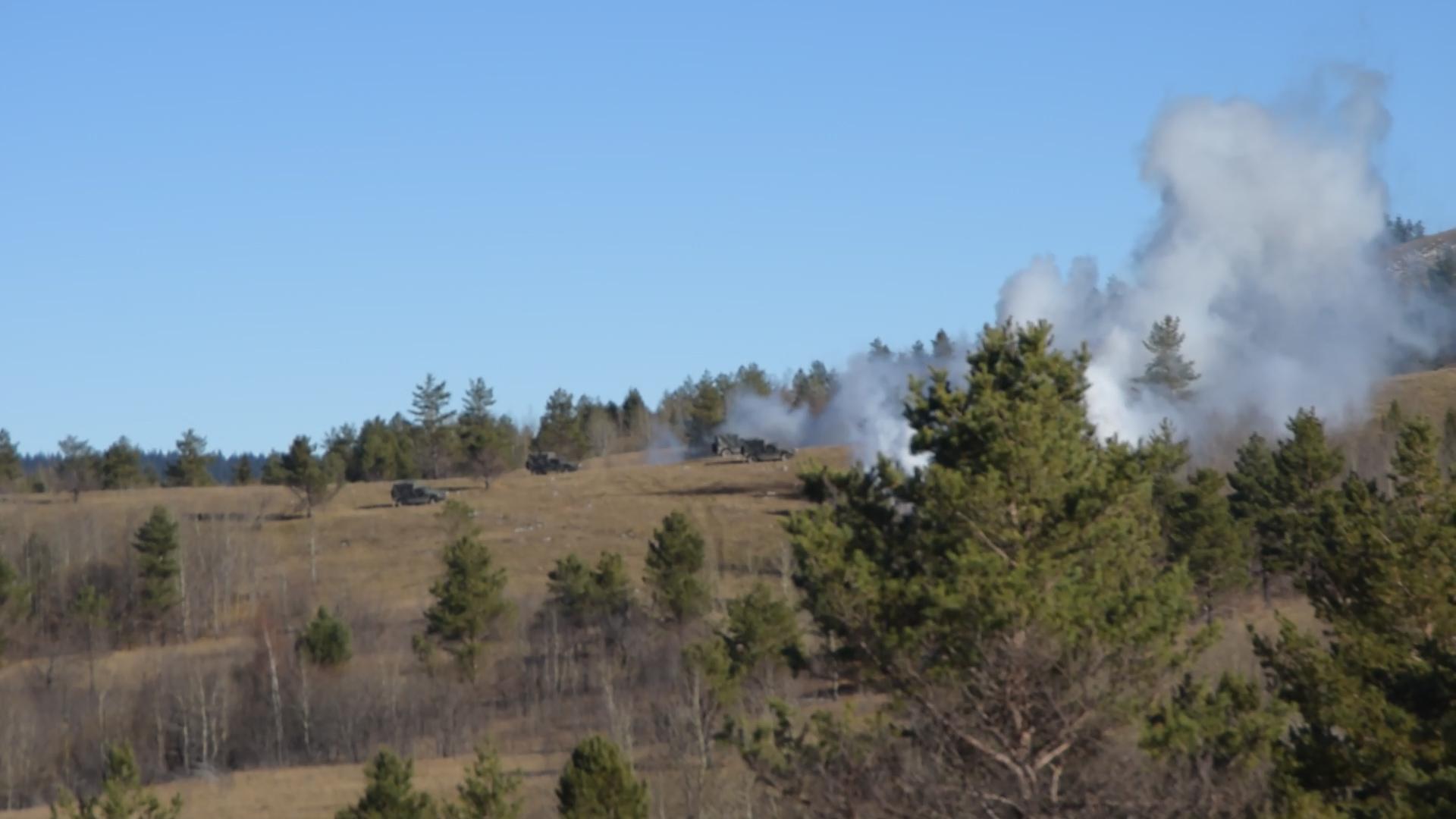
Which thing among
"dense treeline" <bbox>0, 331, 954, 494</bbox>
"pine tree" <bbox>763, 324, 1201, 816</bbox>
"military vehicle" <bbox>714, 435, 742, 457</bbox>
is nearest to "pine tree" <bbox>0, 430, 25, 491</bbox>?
"dense treeline" <bbox>0, 331, 954, 494</bbox>

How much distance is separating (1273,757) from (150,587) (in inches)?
2768

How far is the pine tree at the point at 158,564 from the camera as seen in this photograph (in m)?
82.1

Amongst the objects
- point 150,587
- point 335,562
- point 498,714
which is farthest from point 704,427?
point 498,714

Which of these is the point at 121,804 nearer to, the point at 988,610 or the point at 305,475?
the point at 988,610

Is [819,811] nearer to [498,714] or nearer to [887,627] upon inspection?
[887,627]

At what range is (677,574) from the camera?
64.9 meters

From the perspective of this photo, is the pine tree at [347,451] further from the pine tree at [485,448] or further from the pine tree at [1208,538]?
the pine tree at [1208,538]

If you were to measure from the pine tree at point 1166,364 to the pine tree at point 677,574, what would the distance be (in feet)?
114

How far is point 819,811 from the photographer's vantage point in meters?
21.1

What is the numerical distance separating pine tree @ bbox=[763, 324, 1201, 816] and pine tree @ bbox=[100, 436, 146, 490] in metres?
121

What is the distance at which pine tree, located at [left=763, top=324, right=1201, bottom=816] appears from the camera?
20.7m

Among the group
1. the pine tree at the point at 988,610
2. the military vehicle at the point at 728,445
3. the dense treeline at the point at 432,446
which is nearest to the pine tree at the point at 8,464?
the dense treeline at the point at 432,446

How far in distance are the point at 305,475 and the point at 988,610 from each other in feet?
309

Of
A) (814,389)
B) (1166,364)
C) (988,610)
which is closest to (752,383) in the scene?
(814,389)
